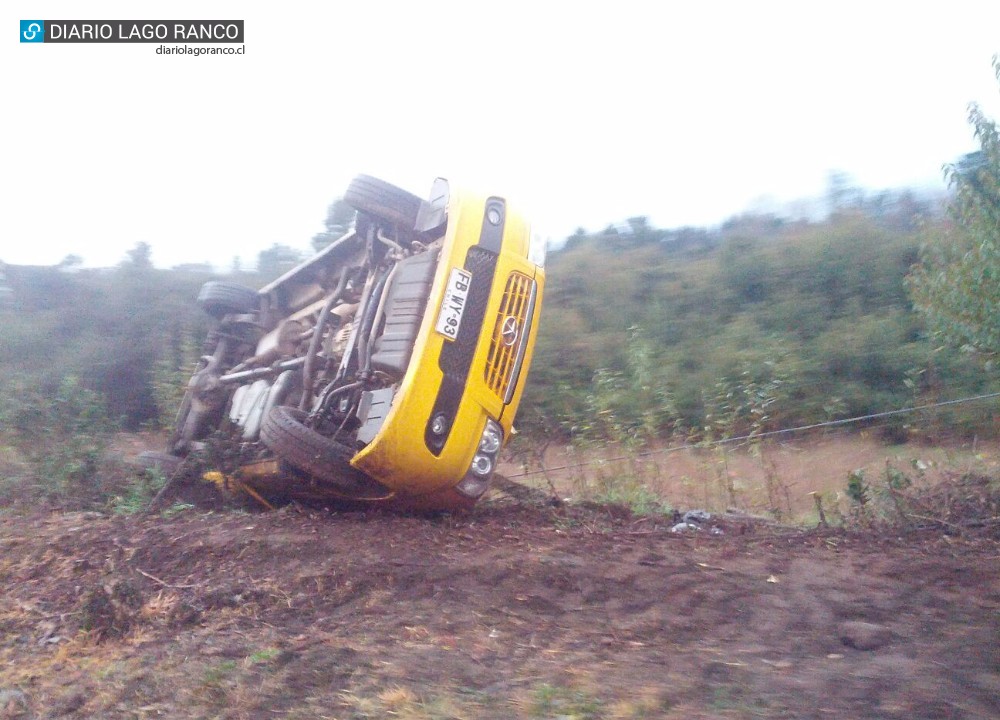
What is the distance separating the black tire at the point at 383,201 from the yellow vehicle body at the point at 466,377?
723 mm

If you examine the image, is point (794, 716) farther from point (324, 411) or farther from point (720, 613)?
point (324, 411)

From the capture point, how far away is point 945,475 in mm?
6414

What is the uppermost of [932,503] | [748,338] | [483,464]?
[748,338]

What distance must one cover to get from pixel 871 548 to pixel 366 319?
343 cm

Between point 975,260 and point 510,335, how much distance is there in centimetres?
313

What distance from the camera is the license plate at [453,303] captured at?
227 inches

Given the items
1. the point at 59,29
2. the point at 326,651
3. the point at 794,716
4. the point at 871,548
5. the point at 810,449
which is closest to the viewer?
the point at 794,716

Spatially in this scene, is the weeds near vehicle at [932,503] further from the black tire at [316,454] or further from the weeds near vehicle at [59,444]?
the weeds near vehicle at [59,444]

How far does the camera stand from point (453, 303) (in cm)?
582

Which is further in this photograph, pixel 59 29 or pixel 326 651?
pixel 59 29

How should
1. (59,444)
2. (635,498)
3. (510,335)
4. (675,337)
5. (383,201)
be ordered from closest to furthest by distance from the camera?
1. (510,335)
2. (383,201)
3. (635,498)
4. (59,444)
5. (675,337)

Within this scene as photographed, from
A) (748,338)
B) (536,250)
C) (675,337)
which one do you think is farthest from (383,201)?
(675,337)

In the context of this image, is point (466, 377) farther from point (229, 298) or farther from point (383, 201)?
point (229, 298)

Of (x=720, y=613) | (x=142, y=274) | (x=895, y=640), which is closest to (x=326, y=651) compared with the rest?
(x=720, y=613)
